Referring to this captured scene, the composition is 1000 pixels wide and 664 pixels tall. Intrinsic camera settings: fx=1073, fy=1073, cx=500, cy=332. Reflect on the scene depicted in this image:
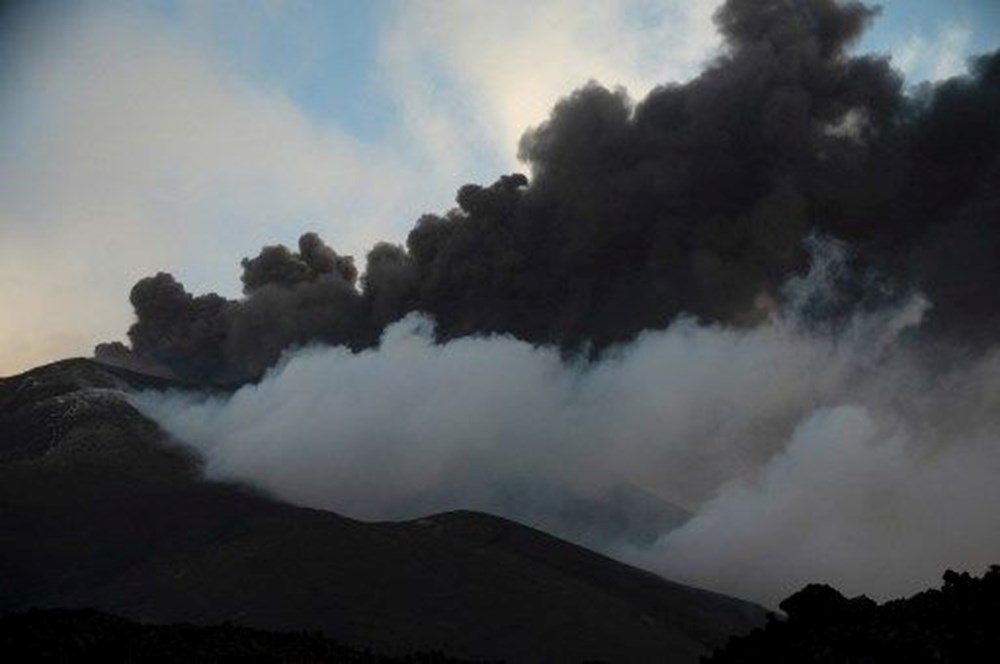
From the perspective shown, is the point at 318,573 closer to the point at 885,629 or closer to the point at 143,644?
the point at 143,644

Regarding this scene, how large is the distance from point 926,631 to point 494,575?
295 feet

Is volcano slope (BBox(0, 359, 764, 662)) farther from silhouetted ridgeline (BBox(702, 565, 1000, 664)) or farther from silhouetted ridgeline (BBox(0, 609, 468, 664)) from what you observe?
silhouetted ridgeline (BBox(702, 565, 1000, 664))

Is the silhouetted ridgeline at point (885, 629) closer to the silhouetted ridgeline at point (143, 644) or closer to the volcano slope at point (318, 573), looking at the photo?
the silhouetted ridgeline at point (143, 644)

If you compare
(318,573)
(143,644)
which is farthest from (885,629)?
(318,573)

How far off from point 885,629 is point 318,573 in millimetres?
89038

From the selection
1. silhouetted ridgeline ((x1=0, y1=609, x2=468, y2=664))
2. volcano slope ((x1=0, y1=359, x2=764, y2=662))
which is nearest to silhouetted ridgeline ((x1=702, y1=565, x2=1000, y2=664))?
silhouetted ridgeline ((x1=0, y1=609, x2=468, y2=664))

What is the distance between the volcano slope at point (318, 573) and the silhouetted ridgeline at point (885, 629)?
5711 centimetres

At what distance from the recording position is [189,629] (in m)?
53.0

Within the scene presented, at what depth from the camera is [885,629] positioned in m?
35.8

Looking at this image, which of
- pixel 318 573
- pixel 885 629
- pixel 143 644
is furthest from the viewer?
pixel 318 573

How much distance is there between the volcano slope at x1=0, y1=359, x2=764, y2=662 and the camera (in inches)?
4065

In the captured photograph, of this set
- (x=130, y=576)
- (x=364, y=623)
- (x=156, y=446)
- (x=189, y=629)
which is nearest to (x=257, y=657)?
(x=189, y=629)

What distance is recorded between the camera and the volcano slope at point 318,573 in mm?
103250

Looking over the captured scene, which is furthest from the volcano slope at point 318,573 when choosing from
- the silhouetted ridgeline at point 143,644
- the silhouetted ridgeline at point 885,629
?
the silhouetted ridgeline at point 885,629
